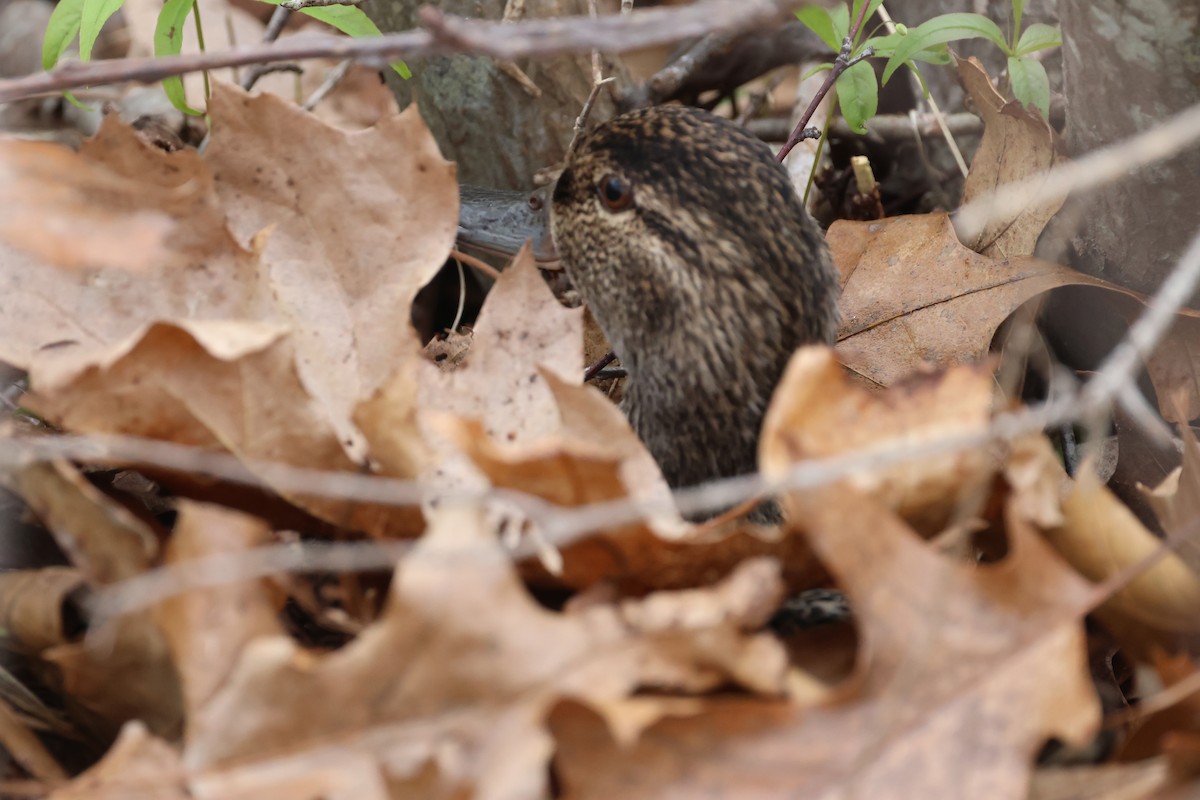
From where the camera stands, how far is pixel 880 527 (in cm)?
184

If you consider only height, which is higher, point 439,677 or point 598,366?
point 439,677

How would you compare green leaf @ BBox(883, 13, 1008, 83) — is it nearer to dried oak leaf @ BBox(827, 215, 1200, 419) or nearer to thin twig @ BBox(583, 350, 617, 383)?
dried oak leaf @ BBox(827, 215, 1200, 419)

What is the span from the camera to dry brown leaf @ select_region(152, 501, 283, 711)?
1900 millimetres

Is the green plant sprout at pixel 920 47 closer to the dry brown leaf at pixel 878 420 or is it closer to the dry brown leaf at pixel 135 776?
the dry brown leaf at pixel 878 420

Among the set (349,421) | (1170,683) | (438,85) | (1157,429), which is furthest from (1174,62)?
(438,85)

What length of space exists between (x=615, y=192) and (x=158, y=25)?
1357 mm

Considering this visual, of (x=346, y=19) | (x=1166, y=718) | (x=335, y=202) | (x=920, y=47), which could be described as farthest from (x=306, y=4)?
(x=1166, y=718)

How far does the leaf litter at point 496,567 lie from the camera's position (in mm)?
1763

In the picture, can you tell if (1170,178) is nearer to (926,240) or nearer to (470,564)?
(926,240)

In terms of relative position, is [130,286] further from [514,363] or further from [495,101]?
[495,101]

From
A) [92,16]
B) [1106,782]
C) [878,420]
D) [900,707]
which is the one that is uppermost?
[878,420]

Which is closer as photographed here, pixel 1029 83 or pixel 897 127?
pixel 1029 83

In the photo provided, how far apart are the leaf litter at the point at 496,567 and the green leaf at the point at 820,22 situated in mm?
1053

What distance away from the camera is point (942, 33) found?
3.23 m
